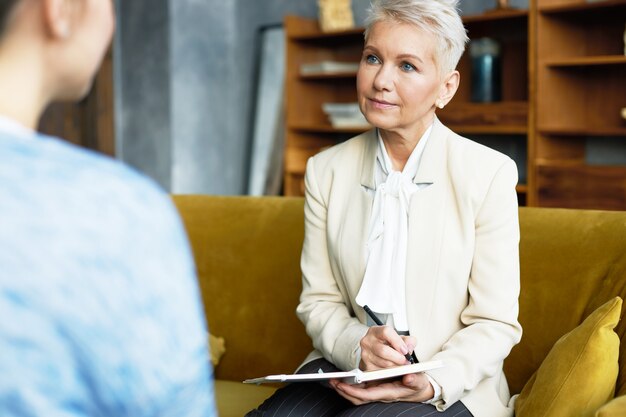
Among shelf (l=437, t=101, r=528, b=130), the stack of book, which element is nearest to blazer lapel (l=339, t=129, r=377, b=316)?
shelf (l=437, t=101, r=528, b=130)

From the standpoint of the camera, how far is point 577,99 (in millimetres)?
4352

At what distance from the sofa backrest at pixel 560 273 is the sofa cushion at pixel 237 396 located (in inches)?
25.5

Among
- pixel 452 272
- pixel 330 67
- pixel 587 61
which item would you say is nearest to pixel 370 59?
pixel 452 272

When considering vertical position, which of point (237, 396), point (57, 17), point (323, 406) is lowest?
point (237, 396)

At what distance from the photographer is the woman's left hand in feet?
5.29

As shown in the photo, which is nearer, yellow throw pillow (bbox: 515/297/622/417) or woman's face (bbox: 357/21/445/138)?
yellow throw pillow (bbox: 515/297/622/417)

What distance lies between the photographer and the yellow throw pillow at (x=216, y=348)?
7.86ft

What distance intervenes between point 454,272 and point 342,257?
0.25 metres

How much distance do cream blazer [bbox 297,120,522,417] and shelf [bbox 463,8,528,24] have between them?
8.53ft

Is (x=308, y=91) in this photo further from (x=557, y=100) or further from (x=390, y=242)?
(x=390, y=242)

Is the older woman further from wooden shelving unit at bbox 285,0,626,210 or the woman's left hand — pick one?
wooden shelving unit at bbox 285,0,626,210

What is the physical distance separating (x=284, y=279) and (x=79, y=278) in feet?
5.67

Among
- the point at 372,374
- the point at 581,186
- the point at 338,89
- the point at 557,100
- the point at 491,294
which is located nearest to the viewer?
the point at 372,374

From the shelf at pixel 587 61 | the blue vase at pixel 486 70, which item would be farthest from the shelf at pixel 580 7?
the blue vase at pixel 486 70
